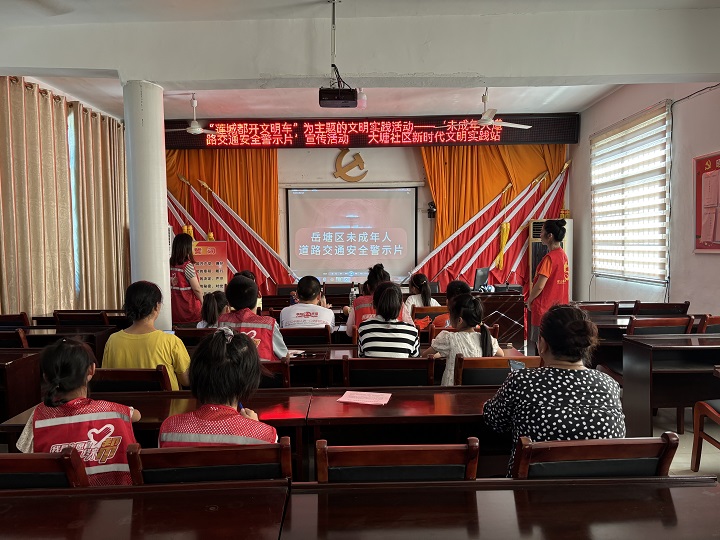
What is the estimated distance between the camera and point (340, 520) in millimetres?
1188

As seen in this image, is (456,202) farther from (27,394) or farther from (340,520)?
(340,520)

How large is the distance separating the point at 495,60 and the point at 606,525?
12.5 ft

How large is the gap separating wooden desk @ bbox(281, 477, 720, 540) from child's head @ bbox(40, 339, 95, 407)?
0.82 metres

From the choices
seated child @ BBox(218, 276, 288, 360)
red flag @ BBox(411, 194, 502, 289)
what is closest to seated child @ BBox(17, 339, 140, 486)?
seated child @ BBox(218, 276, 288, 360)

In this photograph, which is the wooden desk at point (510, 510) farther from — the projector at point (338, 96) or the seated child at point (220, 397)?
the projector at point (338, 96)

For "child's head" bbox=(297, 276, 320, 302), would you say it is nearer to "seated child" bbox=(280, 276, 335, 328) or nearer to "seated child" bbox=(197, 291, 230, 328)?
"seated child" bbox=(280, 276, 335, 328)

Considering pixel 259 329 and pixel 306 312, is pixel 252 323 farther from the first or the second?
pixel 306 312

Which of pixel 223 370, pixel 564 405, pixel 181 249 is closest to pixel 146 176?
pixel 181 249

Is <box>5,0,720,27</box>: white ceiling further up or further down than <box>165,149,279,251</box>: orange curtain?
further up

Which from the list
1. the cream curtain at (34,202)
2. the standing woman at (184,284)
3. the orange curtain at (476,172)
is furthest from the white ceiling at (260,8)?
the orange curtain at (476,172)

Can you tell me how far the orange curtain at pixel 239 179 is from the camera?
8320 millimetres

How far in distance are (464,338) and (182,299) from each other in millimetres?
2785

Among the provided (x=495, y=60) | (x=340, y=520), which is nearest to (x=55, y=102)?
(x=495, y=60)

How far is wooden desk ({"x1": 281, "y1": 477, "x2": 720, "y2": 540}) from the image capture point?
1135 mm
